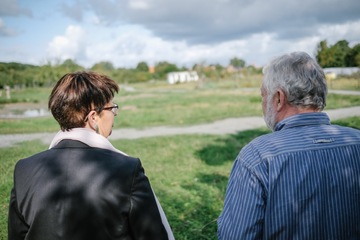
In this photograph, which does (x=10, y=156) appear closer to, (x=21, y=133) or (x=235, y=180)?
(x=21, y=133)

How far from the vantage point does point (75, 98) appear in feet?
6.18

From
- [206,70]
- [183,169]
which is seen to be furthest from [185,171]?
[206,70]

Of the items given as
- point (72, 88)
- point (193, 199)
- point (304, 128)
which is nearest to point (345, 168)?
point (304, 128)

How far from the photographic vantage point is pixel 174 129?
45.1 ft

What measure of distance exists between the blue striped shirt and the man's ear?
0.59 ft

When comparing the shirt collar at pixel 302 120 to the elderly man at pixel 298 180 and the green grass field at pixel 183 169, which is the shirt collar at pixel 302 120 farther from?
the green grass field at pixel 183 169

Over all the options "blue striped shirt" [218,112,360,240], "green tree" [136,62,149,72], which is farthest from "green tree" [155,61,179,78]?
"blue striped shirt" [218,112,360,240]

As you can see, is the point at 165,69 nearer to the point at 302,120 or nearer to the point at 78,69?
the point at 78,69

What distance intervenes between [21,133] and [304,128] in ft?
44.6

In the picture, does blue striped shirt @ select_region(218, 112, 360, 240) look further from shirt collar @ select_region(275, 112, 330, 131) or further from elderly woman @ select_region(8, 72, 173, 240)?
elderly woman @ select_region(8, 72, 173, 240)

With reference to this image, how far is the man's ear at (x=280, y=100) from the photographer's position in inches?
70.1

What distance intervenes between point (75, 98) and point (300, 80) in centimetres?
136

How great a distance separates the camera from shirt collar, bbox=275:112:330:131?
1737 mm

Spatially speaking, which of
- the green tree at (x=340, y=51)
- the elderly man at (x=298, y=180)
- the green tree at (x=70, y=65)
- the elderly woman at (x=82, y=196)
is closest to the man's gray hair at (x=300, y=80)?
the elderly man at (x=298, y=180)
